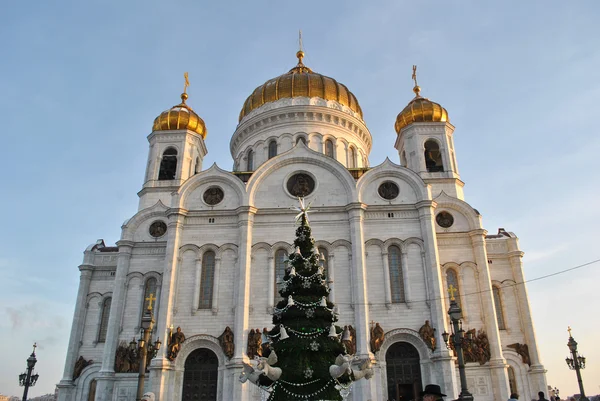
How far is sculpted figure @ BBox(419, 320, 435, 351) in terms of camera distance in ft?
69.0

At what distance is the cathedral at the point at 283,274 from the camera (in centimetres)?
2134

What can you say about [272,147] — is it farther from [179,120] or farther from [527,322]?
[527,322]

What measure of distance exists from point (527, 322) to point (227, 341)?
14.5 meters

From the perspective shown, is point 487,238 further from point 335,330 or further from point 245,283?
point 335,330

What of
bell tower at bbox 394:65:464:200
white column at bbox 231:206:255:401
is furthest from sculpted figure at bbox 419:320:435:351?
bell tower at bbox 394:65:464:200

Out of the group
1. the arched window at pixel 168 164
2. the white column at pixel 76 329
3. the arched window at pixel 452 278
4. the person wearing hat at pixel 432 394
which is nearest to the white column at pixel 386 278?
the arched window at pixel 452 278

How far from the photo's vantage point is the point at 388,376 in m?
21.2

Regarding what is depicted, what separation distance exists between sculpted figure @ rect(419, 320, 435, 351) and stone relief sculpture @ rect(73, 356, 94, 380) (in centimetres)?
1633

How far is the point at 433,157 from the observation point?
96.9 ft

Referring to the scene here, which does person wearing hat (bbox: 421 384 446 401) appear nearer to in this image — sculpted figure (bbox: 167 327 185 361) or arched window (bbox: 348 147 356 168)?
sculpted figure (bbox: 167 327 185 361)

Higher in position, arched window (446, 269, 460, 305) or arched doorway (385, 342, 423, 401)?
arched window (446, 269, 460, 305)

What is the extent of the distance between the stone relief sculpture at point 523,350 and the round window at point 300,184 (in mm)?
12425

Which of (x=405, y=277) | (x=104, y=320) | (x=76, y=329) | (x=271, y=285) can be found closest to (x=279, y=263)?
(x=271, y=285)

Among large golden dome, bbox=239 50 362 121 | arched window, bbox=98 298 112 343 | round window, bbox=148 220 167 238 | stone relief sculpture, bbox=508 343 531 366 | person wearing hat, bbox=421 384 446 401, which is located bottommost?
person wearing hat, bbox=421 384 446 401
